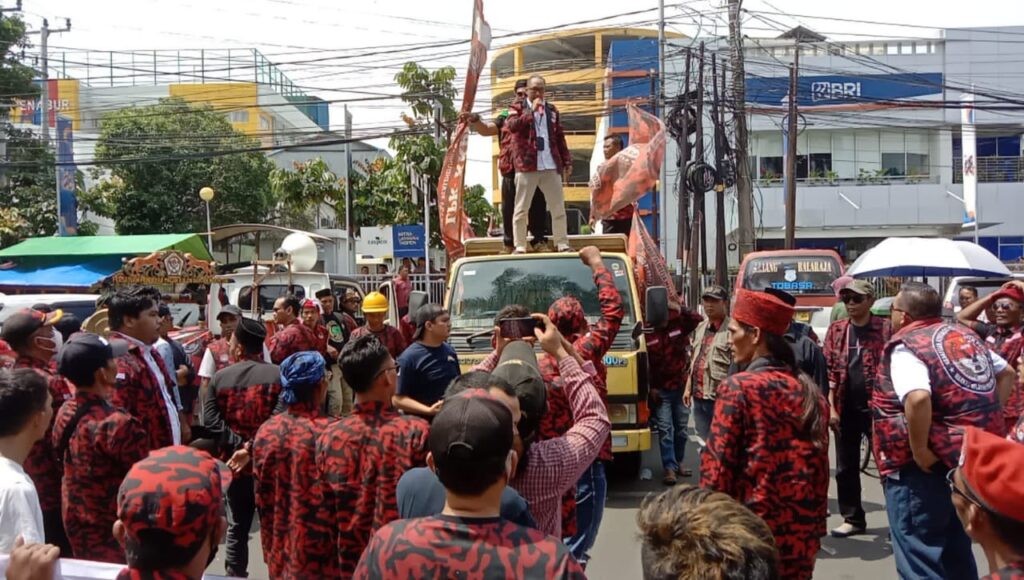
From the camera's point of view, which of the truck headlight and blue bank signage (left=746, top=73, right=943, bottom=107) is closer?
the truck headlight

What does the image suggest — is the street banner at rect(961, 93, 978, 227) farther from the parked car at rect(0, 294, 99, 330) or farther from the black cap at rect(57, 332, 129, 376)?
the black cap at rect(57, 332, 129, 376)

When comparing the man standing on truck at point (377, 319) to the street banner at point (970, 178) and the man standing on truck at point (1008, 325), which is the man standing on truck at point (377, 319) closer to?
the man standing on truck at point (1008, 325)

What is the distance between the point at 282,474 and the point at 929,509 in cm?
291

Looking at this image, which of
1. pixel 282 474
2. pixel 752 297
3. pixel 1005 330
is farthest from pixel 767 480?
pixel 1005 330

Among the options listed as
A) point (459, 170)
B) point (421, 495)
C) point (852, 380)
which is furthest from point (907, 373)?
point (459, 170)

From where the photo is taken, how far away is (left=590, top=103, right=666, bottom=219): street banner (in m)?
9.58

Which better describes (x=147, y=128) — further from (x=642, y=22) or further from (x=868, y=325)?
(x=868, y=325)

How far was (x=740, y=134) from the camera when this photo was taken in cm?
2206

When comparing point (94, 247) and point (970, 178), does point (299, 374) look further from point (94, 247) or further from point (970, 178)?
point (970, 178)

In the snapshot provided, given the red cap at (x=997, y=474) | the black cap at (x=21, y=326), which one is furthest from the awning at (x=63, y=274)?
the red cap at (x=997, y=474)

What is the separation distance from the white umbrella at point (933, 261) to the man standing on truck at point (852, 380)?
2.25 meters

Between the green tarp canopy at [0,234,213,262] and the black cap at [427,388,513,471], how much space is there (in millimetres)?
16792

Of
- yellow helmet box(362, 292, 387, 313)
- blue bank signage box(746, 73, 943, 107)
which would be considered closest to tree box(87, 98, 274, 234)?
blue bank signage box(746, 73, 943, 107)

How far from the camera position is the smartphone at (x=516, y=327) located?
4.26m
